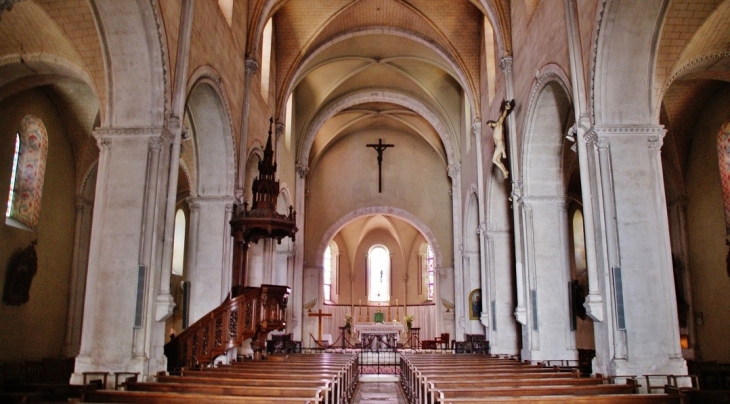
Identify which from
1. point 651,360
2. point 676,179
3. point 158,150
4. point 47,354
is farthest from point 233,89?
point 676,179

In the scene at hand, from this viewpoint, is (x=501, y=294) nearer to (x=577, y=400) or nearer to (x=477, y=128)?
(x=477, y=128)

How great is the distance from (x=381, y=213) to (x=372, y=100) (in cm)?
555

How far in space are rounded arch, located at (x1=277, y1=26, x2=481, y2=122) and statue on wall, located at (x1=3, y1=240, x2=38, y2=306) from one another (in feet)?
27.7

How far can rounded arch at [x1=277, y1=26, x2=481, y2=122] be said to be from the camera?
771 inches

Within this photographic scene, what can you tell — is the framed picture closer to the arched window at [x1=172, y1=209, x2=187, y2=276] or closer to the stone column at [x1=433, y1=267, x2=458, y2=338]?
the stone column at [x1=433, y1=267, x2=458, y2=338]

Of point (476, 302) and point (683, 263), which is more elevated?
point (683, 263)

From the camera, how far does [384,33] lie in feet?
68.8

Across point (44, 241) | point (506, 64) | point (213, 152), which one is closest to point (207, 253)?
point (213, 152)

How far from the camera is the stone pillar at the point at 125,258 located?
9.01 meters

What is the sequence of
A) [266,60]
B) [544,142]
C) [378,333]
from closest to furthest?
[544,142]
[266,60]
[378,333]

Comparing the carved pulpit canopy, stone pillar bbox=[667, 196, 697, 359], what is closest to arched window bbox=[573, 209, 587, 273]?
stone pillar bbox=[667, 196, 697, 359]

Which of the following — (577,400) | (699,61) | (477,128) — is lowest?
(577,400)

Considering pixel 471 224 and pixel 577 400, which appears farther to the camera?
pixel 471 224

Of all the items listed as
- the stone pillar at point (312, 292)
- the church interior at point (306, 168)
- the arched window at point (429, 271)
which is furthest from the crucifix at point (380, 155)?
the arched window at point (429, 271)
